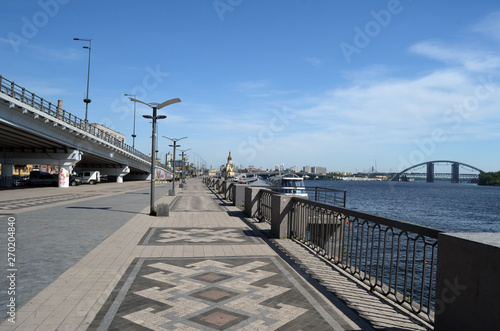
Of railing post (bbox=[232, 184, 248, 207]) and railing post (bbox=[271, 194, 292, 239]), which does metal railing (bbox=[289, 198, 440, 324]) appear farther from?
railing post (bbox=[232, 184, 248, 207])

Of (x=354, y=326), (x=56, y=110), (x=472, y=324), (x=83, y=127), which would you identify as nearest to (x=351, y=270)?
(x=354, y=326)

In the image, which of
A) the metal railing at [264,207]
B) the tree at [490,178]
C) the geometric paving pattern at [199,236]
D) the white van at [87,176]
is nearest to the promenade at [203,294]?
the geometric paving pattern at [199,236]

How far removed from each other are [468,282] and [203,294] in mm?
3685

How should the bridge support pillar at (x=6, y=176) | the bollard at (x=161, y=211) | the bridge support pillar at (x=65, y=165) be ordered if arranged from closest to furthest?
the bollard at (x=161, y=211) → the bridge support pillar at (x=6, y=176) → the bridge support pillar at (x=65, y=165)

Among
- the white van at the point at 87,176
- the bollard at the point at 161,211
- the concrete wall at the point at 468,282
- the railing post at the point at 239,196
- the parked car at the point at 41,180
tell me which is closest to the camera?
the concrete wall at the point at 468,282

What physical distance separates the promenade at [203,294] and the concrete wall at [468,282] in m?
0.88

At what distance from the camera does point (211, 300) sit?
5387 millimetres

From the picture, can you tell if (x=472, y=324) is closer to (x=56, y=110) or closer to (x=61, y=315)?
(x=61, y=315)

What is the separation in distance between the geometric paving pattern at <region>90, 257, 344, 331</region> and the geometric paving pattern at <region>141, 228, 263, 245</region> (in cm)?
262

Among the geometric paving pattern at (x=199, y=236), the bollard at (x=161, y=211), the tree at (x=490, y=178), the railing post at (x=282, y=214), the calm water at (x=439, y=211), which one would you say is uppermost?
Answer: the tree at (x=490, y=178)

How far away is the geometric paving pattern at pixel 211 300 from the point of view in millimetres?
4574

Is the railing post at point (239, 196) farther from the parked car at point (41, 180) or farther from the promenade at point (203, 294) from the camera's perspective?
the parked car at point (41, 180)

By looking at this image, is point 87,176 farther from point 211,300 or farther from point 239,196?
point 211,300

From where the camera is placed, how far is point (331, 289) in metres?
6.03
